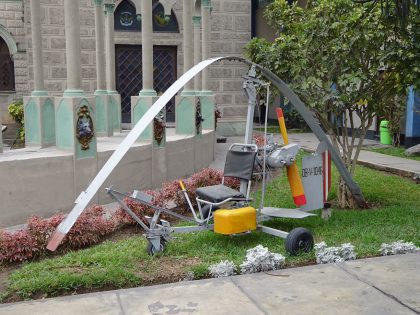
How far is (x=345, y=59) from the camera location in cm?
773

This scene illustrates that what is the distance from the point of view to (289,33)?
8.62 m

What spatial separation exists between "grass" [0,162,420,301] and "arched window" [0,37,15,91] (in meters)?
12.9

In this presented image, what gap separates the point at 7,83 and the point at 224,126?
7.61m

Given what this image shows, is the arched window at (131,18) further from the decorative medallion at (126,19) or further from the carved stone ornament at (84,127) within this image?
the carved stone ornament at (84,127)

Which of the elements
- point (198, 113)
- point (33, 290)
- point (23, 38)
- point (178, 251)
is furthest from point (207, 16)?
point (33, 290)

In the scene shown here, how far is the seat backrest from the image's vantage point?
20.0 feet

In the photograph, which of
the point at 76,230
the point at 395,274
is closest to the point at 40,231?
the point at 76,230

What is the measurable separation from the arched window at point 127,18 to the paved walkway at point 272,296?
44.0 feet

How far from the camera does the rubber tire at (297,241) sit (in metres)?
5.70

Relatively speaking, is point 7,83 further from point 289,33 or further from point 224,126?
point 289,33

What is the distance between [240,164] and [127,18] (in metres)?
12.3

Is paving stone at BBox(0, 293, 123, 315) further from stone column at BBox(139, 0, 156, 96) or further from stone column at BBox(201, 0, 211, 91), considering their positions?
stone column at BBox(201, 0, 211, 91)

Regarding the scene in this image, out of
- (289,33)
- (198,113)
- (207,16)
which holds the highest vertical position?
(207,16)

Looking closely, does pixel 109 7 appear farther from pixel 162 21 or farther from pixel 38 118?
pixel 38 118
